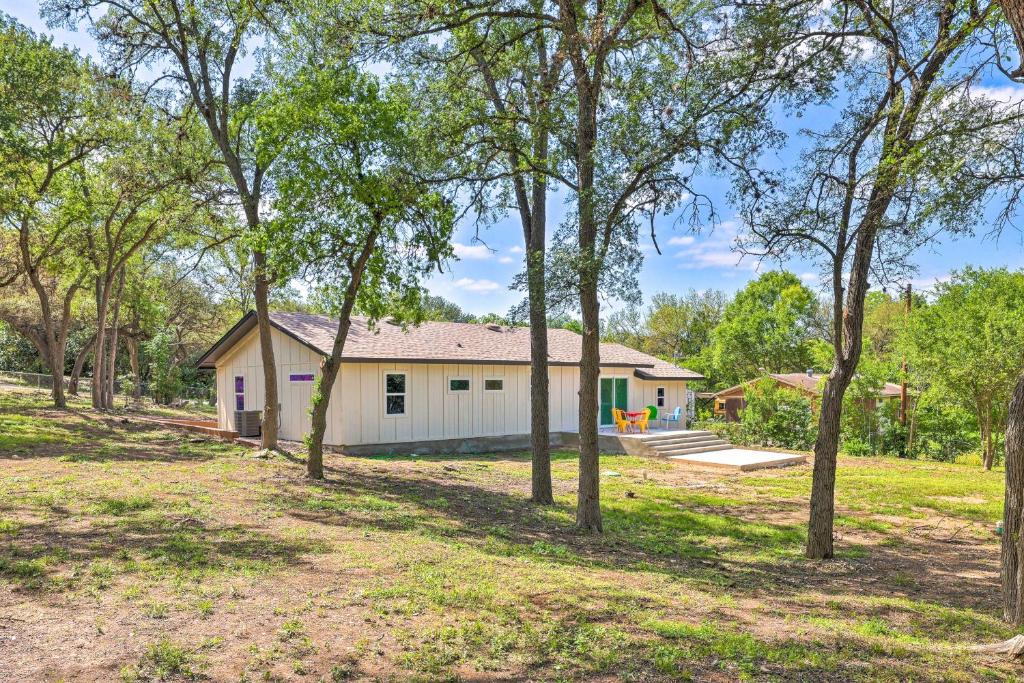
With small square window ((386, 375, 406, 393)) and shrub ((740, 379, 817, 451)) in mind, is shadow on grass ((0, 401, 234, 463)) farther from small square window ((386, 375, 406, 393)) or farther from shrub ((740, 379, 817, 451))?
shrub ((740, 379, 817, 451))

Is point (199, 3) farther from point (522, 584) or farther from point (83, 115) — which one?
point (522, 584)

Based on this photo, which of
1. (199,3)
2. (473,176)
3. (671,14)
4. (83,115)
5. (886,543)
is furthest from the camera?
(83,115)

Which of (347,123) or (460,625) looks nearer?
(460,625)

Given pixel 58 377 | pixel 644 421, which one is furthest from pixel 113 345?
pixel 644 421

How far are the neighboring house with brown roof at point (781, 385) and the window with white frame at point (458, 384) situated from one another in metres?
14.3

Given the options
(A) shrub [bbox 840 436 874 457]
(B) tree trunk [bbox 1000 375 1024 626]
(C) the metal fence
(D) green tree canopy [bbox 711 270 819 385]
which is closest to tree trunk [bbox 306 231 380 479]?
(B) tree trunk [bbox 1000 375 1024 626]

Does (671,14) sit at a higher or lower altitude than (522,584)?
higher

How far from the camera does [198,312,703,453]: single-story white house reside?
1859 cm

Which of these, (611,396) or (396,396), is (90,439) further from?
(611,396)

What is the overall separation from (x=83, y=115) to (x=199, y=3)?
6.97 metres

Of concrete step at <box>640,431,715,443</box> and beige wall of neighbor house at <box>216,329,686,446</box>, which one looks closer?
beige wall of neighbor house at <box>216,329,686,446</box>

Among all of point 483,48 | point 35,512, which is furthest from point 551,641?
point 483,48

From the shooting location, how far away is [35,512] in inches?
317

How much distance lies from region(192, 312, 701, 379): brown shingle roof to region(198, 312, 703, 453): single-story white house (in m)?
0.04
